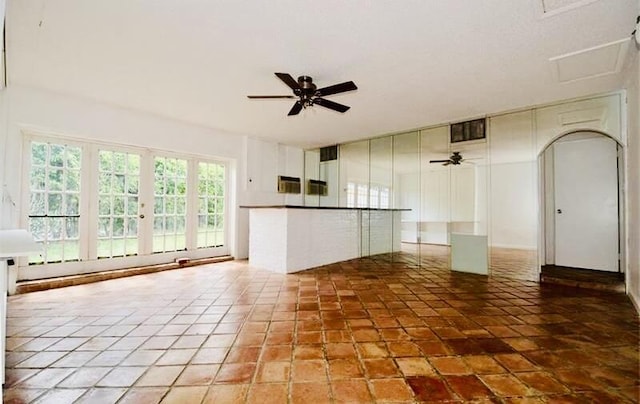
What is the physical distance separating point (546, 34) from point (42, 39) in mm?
4666

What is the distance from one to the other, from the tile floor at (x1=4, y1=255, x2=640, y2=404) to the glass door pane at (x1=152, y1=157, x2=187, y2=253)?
4.45ft

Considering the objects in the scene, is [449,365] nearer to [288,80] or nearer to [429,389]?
[429,389]

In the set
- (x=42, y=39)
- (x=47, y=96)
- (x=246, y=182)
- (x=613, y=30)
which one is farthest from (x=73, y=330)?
(x=613, y=30)

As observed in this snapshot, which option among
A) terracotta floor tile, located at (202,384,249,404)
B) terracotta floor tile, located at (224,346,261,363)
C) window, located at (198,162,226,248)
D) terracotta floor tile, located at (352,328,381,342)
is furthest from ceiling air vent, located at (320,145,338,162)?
terracotta floor tile, located at (202,384,249,404)

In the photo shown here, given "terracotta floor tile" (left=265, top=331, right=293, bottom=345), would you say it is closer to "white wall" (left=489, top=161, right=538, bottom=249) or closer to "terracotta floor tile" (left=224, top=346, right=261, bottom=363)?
"terracotta floor tile" (left=224, top=346, right=261, bottom=363)

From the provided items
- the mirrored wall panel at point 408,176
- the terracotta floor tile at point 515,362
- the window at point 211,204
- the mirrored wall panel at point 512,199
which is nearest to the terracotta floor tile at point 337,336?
the terracotta floor tile at point 515,362

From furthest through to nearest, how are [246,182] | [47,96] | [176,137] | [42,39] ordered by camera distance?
[246,182] → [176,137] → [47,96] → [42,39]

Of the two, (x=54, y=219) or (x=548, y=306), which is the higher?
(x=54, y=219)

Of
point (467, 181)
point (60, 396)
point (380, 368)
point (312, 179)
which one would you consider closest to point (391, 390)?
point (380, 368)

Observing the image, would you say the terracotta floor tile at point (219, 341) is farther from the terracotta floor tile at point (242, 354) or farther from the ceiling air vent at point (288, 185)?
the ceiling air vent at point (288, 185)

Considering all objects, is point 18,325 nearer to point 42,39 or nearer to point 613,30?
point 42,39

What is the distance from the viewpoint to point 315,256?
525 centimetres

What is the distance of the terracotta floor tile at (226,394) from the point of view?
1.66m

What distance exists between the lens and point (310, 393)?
5.66ft
